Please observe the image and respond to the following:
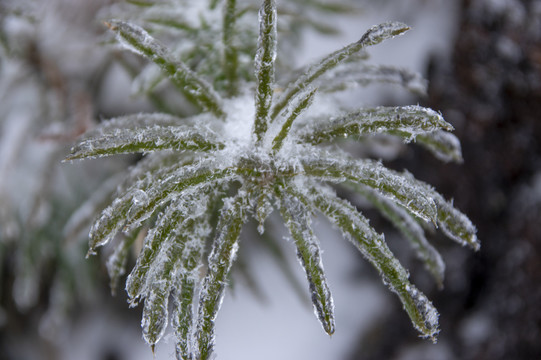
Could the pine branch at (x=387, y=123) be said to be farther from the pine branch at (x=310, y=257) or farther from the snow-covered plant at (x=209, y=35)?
the snow-covered plant at (x=209, y=35)

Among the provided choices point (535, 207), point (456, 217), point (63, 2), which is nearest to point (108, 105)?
point (63, 2)

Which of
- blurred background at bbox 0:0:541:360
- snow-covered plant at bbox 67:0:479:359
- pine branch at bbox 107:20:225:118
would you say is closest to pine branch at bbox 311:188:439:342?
snow-covered plant at bbox 67:0:479:359

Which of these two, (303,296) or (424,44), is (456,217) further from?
(424,44)

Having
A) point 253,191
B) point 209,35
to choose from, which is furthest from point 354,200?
point 253,191

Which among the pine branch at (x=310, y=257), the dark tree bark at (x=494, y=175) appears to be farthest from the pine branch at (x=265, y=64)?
the dark tree bark at (x=494, y=175)

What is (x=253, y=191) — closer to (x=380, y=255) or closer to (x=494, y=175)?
(x=380, y=255)

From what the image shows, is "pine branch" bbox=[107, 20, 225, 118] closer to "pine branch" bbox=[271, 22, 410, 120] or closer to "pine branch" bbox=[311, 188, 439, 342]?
"pine branch" bbox=[271, 22, 410, 120]
